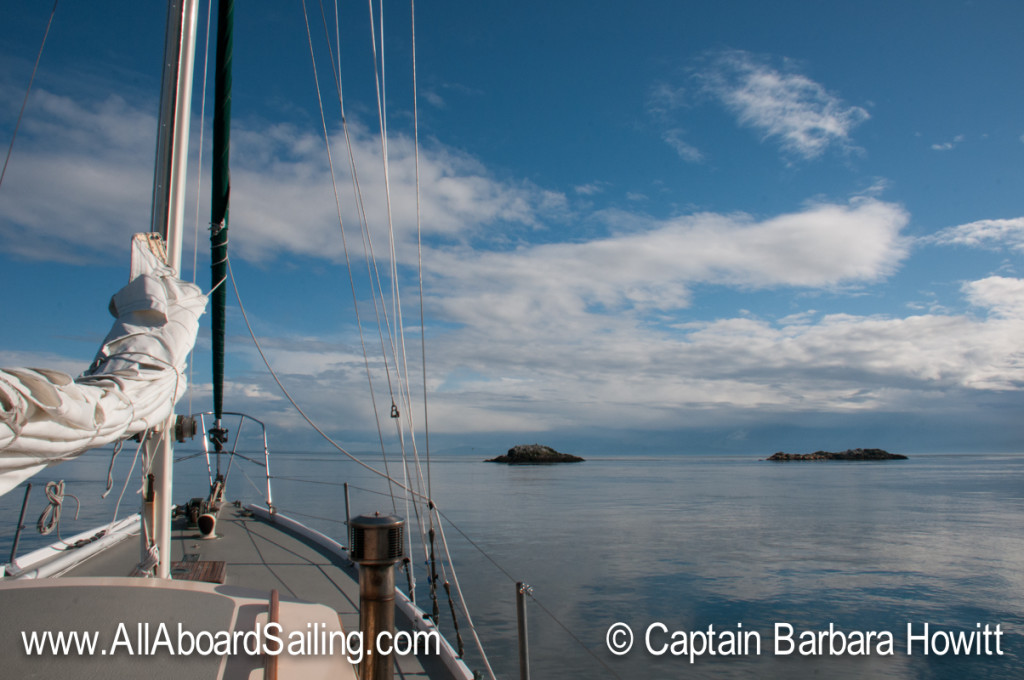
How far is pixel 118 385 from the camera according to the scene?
3848 mm

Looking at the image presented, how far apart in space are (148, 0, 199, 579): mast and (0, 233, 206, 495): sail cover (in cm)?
36

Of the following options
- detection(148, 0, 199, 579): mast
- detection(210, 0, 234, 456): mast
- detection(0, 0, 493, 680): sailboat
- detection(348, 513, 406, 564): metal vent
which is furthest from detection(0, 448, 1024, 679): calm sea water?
detection(210, 0, 234, 456): mast

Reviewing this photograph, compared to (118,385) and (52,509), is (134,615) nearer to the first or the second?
(118,385)

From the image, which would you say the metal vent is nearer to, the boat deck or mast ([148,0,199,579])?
the boat deck

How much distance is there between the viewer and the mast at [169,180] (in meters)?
5.31

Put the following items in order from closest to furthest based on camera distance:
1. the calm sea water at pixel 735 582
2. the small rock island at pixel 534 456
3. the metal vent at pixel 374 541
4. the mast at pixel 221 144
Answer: the metal vent at pixel 374 541, the mast at pixel 221 144, the calm sea water at pixel 735 582, the small rock island at pixel 534 456

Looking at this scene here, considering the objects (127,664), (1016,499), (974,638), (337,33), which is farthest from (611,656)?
(1016,499)

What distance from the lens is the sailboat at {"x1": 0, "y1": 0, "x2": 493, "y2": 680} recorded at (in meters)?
2.67

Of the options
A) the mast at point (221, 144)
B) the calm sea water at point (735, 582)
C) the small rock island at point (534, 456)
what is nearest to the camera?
the mast at point (221, 144)

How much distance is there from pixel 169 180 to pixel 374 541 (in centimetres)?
449

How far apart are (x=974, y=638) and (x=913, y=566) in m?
6.70

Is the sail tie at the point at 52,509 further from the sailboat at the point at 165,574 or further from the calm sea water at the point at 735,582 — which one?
the calm sea water at the point at 735,582

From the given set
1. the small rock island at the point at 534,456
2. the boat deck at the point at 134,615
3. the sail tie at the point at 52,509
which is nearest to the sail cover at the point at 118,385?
the boat deck at the point at 134,615

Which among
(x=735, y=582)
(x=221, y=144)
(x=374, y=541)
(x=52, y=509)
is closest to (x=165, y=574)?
(x=52, y=509)
